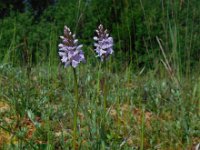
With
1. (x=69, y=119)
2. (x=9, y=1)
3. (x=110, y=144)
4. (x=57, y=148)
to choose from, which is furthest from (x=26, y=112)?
(x=9, y=1)

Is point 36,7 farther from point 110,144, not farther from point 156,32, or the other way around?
point 110,144

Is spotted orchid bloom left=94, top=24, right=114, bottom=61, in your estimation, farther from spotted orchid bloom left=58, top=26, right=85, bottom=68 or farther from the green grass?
spotted orchid bloom left=58, top=26, right=85, bottom=68

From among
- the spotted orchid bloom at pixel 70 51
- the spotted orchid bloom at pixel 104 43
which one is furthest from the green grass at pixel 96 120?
the spotted orchid bloom at pixel 70 51

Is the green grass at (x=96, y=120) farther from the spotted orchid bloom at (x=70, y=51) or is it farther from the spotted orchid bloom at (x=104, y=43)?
the spotted orchid bloom at (x=70, y=51)

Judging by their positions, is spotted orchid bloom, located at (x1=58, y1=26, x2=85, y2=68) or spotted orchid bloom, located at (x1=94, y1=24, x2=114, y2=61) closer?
spotted orchid bloom, located at (x1=58, y1=26, x2=85, y2=68)

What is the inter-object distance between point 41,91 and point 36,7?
2522cm

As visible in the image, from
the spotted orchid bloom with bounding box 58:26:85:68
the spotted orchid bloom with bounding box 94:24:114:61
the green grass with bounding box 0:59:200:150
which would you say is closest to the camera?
the spotted orchid bloom with bounding box 58:26:85:68

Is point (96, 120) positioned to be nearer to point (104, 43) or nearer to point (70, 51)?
point (104, 43)

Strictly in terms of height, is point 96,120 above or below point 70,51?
below

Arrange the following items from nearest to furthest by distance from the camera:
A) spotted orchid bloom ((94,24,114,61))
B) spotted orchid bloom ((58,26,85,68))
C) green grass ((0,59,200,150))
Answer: spotted orchid bloom ((58,26,85,68)), spotted orchid bloom ((94,24,114,61)), green grass ((0,59,200,150))

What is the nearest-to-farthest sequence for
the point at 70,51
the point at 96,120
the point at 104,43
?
1. the point at 70,51
2. the point at 104,43
3. the point at 96,120

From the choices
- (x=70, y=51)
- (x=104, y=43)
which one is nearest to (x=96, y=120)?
(x=104, y=43)

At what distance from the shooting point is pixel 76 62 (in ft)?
6.75

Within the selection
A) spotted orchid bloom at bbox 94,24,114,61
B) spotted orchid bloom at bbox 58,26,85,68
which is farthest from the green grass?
spotted orchid bloom at bbox 58,26,85,68
